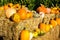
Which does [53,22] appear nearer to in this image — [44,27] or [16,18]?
[44,27]

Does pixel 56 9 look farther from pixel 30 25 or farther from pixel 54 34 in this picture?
pixel 30 25

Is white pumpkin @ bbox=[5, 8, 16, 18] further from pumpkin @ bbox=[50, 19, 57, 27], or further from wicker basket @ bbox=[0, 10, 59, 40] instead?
pumpkin @ bbox=[50, 19, 57, 27]

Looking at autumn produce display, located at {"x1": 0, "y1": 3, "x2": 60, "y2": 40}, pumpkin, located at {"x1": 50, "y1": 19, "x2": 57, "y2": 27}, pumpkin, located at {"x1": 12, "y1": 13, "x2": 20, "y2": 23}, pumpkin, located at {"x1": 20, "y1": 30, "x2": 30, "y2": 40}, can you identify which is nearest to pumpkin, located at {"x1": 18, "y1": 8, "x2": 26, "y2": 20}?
autumn produce display, located at {"x1": 0, "y1": 3, "x2": 60, "y2": 40}

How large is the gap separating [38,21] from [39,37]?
51 cm

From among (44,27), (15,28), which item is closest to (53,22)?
(44,27)

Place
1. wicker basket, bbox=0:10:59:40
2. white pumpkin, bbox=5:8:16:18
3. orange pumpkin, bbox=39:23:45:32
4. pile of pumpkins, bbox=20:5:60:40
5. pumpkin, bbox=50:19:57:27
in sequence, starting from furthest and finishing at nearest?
pumpkin, bbox=50:19:57:27
orange pumpkin, bbox=39:23:45:32
white pumpkin, bbox=5:8:16:18
pile of pumpkins, bbox=20:5:60:40
wicker basket, bbox=0:10:59:40

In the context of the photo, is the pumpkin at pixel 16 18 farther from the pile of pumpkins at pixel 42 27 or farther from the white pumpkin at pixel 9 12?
the pile of pumpkins at pixel 42 27

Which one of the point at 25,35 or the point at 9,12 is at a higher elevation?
the point at 9,12

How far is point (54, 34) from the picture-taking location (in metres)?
4.52

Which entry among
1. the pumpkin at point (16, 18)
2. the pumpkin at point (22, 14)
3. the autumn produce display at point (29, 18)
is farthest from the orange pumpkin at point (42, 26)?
the pumpkin at point (16, 18)

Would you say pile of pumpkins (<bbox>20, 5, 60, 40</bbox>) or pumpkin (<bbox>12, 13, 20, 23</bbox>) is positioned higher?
pumpkin (<bbox>12, 13, 20, 23</bbox>)

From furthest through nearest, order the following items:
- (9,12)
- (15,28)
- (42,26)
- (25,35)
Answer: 1. (42,26)
2. (9,12)
3. (25,35)
4. (15,28)

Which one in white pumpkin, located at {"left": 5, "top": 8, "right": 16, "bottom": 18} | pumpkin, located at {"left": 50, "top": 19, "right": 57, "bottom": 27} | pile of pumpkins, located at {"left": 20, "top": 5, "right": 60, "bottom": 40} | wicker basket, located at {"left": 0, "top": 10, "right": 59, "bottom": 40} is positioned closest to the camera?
wicker basket, located at {"left": 0, "top": 10, "right": 59, "bottom": 40}

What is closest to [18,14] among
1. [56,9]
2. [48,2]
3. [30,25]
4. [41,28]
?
[30,25]
